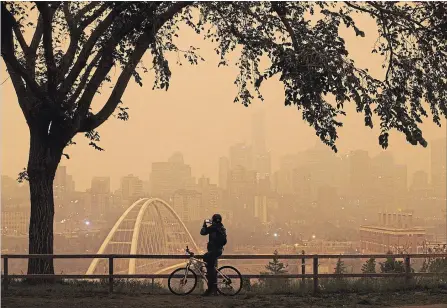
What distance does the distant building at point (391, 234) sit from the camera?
115 metres

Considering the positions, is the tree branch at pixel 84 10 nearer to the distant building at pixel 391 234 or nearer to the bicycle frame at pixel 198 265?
the bicycle frame at pixel 198 265

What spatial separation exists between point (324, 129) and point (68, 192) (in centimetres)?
16807

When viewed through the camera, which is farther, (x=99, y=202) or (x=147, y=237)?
(x=99, y=202)

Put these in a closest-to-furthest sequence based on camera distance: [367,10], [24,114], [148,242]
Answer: [367,10] → [24,114] → [148,242]

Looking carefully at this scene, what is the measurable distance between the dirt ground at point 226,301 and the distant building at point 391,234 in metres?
101

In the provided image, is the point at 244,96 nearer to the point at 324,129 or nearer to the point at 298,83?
the point at 324,129

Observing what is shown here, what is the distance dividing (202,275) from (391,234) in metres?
106

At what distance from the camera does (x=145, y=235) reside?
9625 cm

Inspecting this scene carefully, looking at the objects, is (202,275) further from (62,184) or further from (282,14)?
(62,184)

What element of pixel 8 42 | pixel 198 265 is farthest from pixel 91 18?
pixel 198 265

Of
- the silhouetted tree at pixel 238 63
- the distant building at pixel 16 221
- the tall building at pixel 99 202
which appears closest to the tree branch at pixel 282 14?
the silhouetted tree at pixel 238 63

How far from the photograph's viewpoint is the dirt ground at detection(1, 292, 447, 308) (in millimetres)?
13094

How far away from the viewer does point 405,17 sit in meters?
14.7

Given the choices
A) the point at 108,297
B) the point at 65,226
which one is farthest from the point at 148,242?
the point at 108,297
